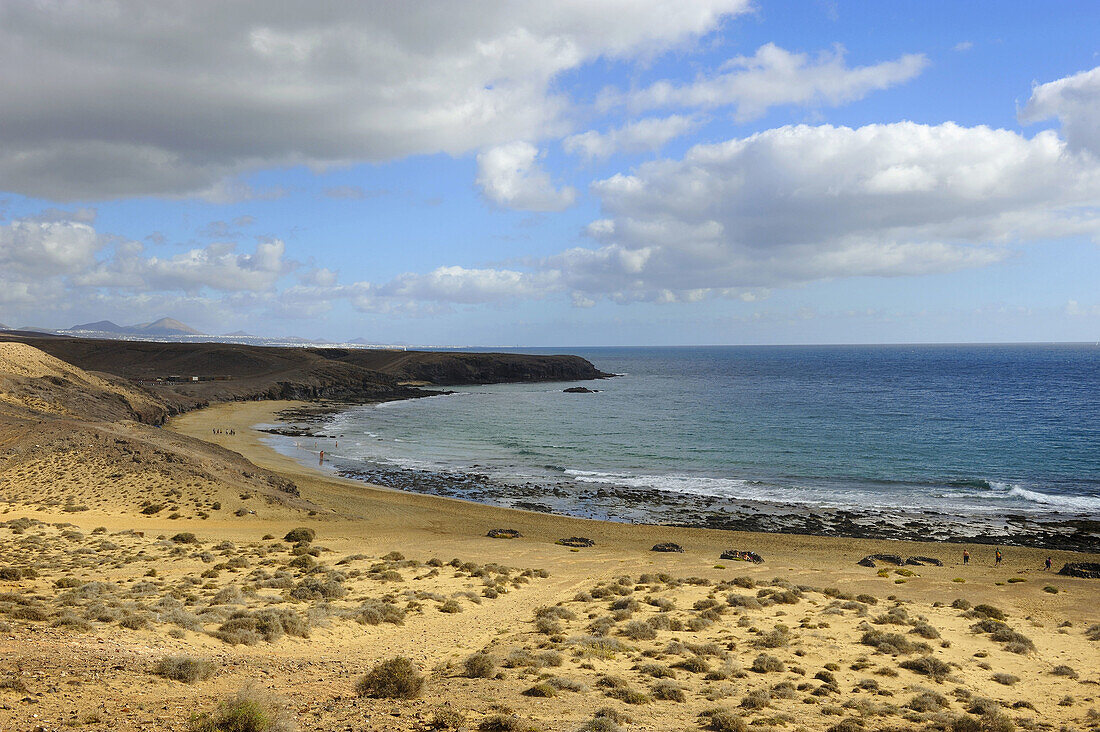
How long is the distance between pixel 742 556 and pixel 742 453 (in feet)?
97.8

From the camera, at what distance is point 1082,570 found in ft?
87.2

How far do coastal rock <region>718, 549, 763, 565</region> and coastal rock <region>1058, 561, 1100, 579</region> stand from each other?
41.6 feet

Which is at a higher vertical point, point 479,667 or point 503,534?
point 479,667

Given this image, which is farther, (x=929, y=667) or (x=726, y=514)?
(x=726, y=514)

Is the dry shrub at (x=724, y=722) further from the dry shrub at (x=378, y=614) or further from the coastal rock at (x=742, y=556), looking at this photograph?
the coastal rock at (x=742, y=556)

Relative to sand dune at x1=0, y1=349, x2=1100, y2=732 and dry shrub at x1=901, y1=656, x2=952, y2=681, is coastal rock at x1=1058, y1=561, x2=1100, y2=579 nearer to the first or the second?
sand dune at x1=0, y1=349, x2=1100, y2=732

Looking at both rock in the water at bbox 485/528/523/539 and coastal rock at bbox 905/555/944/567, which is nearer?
coastal rock at bbox 905/555/944/567

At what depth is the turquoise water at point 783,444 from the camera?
43.5 m

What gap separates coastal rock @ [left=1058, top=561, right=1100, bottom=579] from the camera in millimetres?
26297

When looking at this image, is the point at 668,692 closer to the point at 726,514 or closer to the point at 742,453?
the point at 726,514

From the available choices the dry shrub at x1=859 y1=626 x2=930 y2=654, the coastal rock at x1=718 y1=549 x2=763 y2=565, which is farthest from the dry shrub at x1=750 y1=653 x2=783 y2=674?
the coastal rock at x1=718 y1=549 x2=763 y2=565

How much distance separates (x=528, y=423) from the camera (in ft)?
256

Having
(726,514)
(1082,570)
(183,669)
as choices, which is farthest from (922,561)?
(183,669)

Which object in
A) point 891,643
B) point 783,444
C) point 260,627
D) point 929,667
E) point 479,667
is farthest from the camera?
point 783,444
